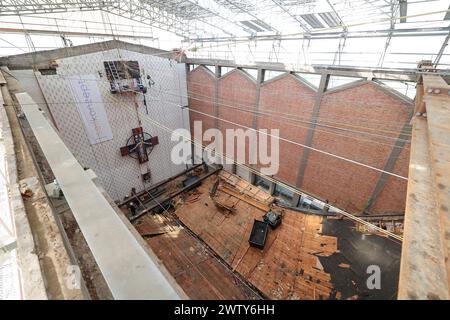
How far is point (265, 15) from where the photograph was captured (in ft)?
39.1

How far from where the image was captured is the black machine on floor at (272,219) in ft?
16.8

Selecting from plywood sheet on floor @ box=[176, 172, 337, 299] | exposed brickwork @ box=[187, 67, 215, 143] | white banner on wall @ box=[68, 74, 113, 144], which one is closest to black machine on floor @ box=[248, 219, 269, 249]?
plywood sheet on floor @ box=[176, 172, 337, 299]

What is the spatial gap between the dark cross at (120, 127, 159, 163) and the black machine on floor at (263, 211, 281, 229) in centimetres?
620

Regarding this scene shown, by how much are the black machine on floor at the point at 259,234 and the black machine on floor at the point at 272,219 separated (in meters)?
0.16

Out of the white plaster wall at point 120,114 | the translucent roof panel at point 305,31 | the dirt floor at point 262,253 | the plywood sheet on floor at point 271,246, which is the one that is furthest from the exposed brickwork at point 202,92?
the dirt floor at point 262,253

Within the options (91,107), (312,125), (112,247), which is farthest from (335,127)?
(91,107)

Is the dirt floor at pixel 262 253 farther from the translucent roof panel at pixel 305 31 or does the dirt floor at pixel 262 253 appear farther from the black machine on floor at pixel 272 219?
the translucent roof panel at pixel 305 31

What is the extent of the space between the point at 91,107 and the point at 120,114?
3.25 ft

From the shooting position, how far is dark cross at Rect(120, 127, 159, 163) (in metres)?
8.55

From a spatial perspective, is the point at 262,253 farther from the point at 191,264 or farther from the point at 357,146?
the point at 357,146

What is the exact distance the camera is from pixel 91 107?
7.25 metres

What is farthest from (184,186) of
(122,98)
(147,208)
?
(122,98)

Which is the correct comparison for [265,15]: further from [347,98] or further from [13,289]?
[13,289]

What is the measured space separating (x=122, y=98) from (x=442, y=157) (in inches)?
350
